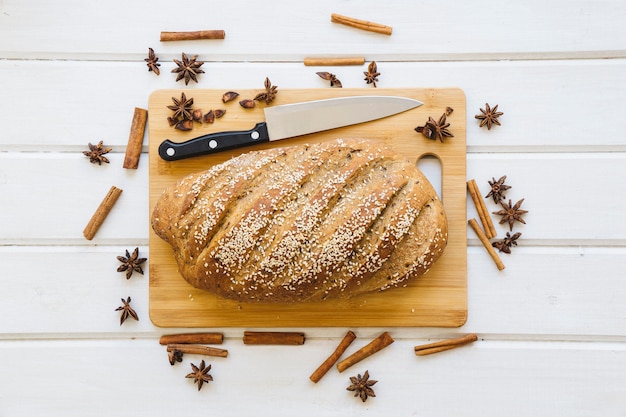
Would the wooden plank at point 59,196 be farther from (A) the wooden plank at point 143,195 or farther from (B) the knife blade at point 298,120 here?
(B) the knife blade at point 298,120

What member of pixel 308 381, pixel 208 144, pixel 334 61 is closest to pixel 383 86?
pixel 334 61

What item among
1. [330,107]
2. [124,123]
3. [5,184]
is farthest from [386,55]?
[5,184]

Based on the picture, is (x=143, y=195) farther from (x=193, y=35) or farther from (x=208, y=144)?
(x=193, y=35)

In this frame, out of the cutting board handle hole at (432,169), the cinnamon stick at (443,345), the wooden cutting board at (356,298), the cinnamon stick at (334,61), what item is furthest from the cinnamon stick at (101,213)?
the cinnamon stick at (443,345)

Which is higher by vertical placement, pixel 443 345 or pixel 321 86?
pixel 321 86

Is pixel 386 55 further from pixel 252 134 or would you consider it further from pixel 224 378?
pixel 224 378

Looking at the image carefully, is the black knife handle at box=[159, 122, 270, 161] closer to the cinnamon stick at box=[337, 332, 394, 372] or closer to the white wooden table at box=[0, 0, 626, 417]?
the white wooden table at box=[0, 0, 626, 417]
